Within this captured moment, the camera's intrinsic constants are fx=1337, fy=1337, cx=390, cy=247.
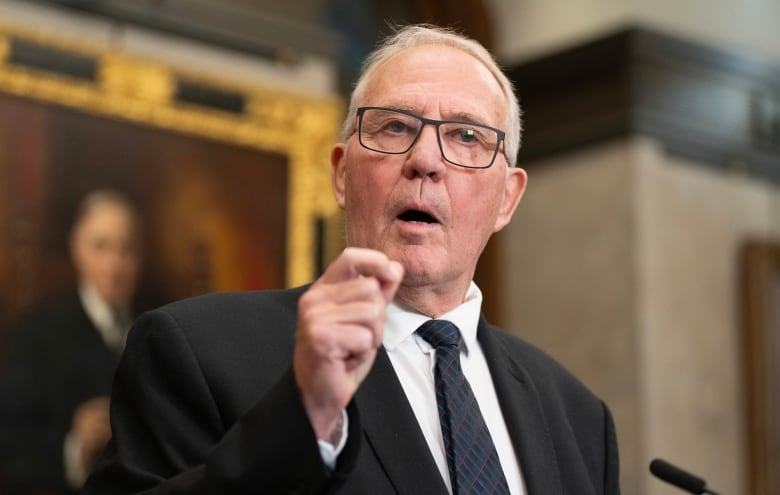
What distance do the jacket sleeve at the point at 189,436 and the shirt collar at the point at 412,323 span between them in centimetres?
44

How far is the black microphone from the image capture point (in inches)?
128

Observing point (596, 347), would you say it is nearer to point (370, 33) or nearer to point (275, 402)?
point (370, 33)

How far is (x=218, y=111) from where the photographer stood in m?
8.52

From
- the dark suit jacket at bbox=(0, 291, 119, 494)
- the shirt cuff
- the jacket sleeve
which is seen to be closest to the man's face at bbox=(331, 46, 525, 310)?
the jacket sleeve

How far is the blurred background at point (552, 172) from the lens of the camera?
788 centimetres

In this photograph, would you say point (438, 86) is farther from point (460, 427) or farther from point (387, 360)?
point (460, 427)

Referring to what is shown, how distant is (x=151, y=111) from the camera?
323 inches

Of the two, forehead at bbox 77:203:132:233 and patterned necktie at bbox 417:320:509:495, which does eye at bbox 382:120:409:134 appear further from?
forehead at bbox 77:203:132:233

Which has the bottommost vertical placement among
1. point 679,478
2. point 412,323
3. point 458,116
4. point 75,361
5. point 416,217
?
point 75,361

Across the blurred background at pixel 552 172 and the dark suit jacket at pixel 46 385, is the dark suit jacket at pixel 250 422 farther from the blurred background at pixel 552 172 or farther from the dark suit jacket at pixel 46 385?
the blurred background at pixel 552 172

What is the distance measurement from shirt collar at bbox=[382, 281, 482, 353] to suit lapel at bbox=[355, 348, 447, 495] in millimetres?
119

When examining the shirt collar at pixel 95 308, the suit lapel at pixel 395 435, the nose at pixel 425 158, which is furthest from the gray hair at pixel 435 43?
the shirt collar at pixel 95 308

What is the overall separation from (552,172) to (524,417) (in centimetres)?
595

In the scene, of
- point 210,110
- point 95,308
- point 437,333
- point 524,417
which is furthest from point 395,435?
point 210,110
